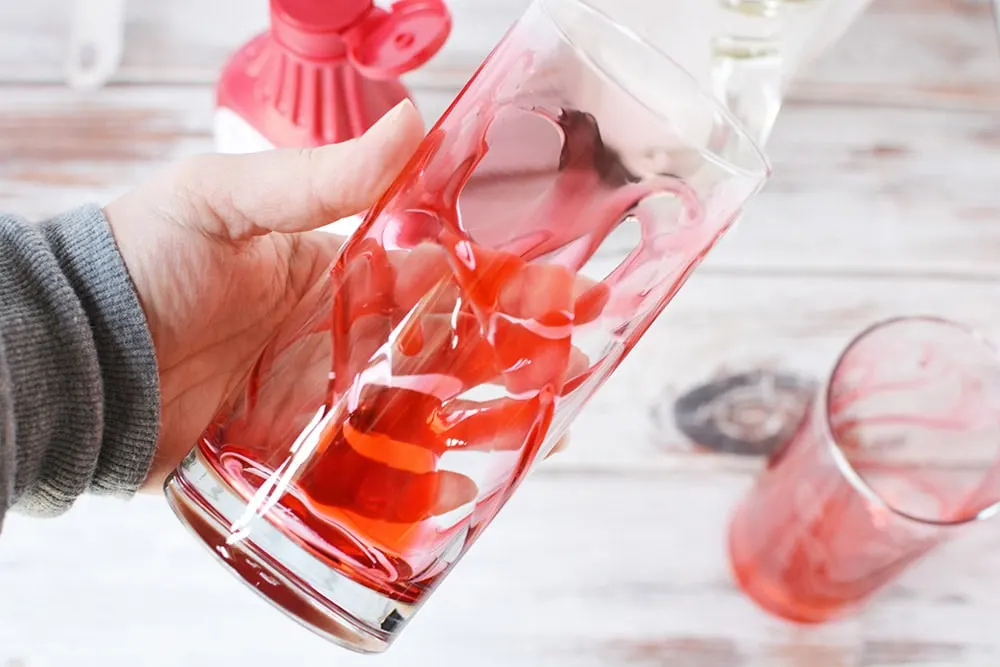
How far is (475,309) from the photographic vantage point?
29 cm

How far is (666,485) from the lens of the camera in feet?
1.72

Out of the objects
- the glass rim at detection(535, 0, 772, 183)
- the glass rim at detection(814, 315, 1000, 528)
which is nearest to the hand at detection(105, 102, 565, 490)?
→ the glass rim at detection(535, 0, 772, 183)

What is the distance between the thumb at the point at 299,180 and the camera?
37cm

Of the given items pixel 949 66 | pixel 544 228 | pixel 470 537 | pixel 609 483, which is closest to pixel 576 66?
pixel 544 228

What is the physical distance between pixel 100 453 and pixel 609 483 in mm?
254

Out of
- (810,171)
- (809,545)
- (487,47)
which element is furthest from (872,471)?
(487,47)

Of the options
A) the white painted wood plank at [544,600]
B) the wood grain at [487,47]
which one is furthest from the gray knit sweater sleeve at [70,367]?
the wood grain at [487,47]

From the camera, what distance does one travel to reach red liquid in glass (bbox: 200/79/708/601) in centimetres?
28

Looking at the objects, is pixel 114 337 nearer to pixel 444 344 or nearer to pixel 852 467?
pixel 444 344

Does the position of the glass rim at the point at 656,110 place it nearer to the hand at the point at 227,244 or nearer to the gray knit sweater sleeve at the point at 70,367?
the hand at the point at 227,244

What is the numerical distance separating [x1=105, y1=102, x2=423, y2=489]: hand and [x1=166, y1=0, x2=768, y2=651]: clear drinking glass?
0.07m

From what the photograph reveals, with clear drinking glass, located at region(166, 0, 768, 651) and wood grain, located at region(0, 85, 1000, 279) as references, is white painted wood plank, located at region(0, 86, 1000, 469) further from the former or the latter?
clear drinking glass, located at region(166, 0, 768, 651)

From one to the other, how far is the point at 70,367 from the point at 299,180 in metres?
0.11

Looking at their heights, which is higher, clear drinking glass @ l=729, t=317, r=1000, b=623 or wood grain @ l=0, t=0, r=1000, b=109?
wood grain @ l=0, t=0, r=1000, b=109
